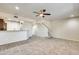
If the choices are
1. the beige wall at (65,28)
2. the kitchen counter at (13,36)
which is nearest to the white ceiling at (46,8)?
the beige wall at (65,28)

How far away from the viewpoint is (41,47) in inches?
113

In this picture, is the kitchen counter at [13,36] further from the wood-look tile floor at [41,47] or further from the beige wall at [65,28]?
the beige wall at [65,28]

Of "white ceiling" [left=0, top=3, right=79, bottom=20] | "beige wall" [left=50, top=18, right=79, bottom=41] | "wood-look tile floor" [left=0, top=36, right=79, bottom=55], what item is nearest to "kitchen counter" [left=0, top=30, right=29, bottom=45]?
"wood-look tile floor" [left=0, top=36, right=79, bottom=55]

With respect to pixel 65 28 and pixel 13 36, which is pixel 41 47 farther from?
pixel 13 36

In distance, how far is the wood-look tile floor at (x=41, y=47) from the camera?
268cm

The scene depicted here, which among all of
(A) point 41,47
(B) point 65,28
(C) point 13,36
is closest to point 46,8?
(B) point 65,28

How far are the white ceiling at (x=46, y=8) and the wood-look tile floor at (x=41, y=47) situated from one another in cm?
72

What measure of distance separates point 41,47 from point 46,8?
1106mm

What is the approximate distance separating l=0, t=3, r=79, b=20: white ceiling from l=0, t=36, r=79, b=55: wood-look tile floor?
722mm

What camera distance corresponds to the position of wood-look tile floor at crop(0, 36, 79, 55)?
2.68 m

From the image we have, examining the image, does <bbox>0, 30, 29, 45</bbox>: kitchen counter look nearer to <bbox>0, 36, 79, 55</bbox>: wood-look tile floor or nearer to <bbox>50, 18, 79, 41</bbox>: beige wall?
<bbox>0, 36, 79, 55</bbox>: wood-look tile floor

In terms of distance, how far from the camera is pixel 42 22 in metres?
2.99

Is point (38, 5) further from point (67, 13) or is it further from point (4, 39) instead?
point (4, 39)
